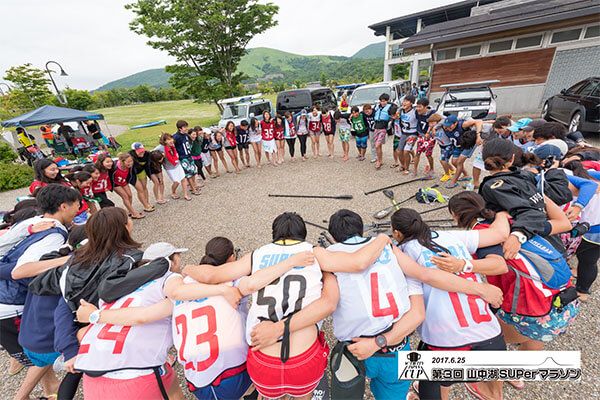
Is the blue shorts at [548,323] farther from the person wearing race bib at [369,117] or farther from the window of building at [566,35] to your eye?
the window of building at [566,35]

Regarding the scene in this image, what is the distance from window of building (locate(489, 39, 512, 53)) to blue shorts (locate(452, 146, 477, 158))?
38.5ft

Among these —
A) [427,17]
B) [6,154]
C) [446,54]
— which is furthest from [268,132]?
[427,17]

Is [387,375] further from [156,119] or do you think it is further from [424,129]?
[156,119]

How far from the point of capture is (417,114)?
617 cm

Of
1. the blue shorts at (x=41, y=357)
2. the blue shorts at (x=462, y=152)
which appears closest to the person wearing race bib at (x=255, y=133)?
the blue shorts at (x=462, y=152)

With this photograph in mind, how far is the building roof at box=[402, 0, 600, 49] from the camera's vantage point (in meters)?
10.9

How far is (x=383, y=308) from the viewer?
5.18 ft

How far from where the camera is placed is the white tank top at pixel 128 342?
1486 mm

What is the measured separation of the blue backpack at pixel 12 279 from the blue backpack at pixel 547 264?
3781 mm

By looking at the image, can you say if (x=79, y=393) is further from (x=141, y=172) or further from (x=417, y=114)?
(x=417, y=114)

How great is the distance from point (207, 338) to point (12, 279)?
5.83ft

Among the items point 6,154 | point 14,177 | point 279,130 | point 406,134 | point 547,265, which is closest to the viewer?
point 547,265

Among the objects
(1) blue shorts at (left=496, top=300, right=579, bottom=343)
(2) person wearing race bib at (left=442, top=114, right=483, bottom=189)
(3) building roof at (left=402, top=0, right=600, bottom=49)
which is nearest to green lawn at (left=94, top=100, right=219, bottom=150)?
(2) person wearing race bib at (left=442, top=114, right=483, bottom=189)

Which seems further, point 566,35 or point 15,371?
point 566,35
